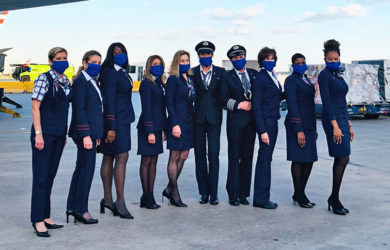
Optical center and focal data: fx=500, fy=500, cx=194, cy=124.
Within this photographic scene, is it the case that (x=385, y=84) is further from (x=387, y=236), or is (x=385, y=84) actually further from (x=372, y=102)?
(x=387, y=236)

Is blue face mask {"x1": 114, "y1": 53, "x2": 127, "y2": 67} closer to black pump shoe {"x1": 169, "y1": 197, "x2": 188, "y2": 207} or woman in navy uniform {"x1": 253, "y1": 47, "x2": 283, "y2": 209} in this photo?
woman in navy uniform {"x1": 253, "y1": 47, "x2": 283, "y2": 209}

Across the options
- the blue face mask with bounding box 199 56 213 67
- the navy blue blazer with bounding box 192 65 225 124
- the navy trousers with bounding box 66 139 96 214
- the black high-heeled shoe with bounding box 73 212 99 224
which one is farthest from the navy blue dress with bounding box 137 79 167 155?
the black high-heeled shoe with bounding box 73 212 99 224

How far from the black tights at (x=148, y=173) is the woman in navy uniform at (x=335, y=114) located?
203 centimetres

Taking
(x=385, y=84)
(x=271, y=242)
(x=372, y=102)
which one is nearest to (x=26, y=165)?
(x=271, y=242)

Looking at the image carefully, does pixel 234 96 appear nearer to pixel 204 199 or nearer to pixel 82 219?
pixel 204 199

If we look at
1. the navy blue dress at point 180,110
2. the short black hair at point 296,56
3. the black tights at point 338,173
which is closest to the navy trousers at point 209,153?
the navy blue dress at point 180,110

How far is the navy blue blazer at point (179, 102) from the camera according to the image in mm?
5793

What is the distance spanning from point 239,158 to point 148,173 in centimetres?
116

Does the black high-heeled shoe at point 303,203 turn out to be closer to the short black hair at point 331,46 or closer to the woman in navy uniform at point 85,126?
the short black hair at point 331,46

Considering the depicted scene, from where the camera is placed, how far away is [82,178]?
5.05 meters

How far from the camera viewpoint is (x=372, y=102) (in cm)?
2091

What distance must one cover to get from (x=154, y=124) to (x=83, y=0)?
9450 millimetres

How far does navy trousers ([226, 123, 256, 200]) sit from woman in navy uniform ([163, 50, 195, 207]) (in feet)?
1.69

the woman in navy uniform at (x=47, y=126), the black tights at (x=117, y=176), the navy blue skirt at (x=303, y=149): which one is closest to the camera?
the woman in navy uniform at (x=47, y=126)
